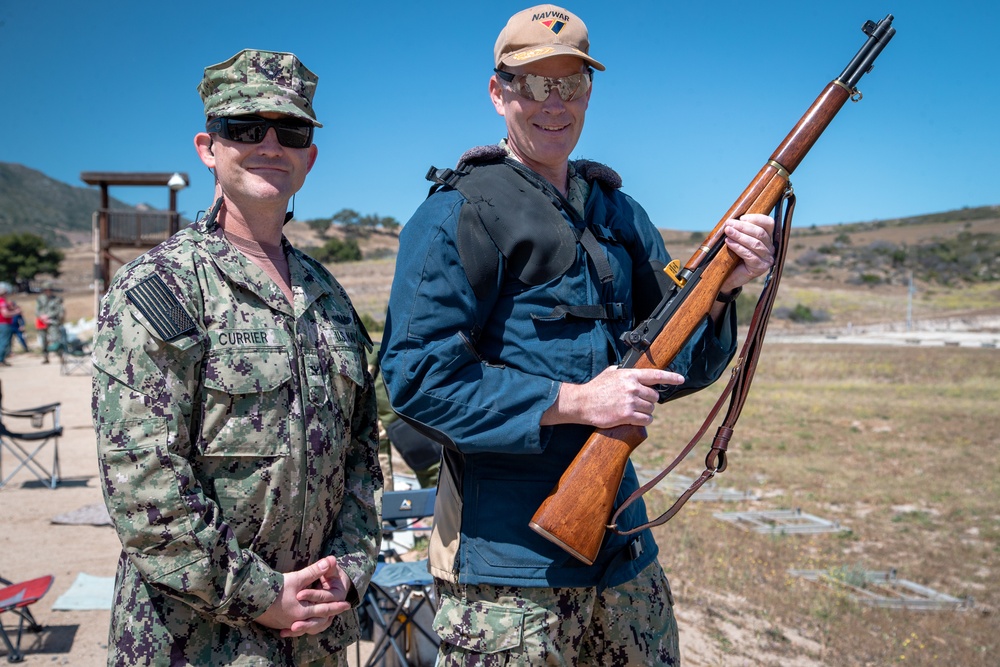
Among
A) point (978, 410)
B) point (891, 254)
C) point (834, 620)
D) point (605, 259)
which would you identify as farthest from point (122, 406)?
point (891, 254)

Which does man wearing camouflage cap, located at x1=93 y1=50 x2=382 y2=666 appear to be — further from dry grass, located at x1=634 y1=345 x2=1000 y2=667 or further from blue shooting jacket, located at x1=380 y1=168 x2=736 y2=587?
dry grass, located at x1=634 y1=345 x2=1000 y2=667

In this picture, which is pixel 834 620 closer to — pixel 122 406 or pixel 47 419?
pixel 122 406

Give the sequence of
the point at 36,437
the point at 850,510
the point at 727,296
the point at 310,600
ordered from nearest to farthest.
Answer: the point at 310,600 < the point at 727,296 < the point at 36,437 < the point at 850,510

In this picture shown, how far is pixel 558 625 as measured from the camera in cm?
232

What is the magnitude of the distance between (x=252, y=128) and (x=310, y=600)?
1.29m

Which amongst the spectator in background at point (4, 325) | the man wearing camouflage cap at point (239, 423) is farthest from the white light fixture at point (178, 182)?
the man wearing camouflage cap at point (239, 423)

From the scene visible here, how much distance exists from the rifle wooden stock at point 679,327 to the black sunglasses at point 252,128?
1.20m

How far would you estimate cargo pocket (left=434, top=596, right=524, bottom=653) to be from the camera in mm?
2254

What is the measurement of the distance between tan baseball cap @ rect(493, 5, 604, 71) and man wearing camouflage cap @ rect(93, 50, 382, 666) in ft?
2.05

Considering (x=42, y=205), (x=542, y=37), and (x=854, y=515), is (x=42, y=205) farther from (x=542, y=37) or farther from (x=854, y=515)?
(x=542, y=37)

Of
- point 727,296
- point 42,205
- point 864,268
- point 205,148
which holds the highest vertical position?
point 42,205

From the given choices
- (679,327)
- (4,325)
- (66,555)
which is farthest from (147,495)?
(4,325)

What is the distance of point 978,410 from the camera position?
17797mm

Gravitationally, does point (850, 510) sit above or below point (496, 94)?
below
